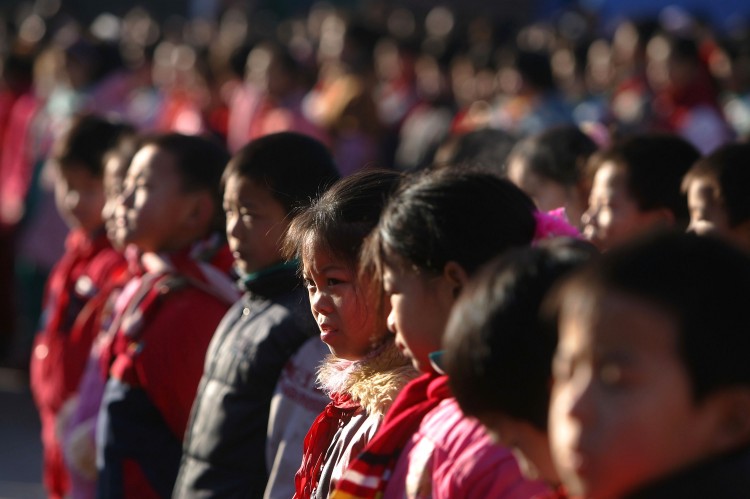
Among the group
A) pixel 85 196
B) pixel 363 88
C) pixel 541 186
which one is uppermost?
pixel 541 186

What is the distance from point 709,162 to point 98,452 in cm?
174

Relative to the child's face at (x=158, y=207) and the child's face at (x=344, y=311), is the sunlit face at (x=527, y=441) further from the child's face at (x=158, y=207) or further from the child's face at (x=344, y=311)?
the child's face at (x=158, y=207)

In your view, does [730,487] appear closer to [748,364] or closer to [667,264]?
[748,364]

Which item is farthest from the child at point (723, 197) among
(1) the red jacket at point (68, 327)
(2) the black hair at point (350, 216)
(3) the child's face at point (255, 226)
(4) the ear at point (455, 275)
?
(1) the red jacket at point (68, 327)

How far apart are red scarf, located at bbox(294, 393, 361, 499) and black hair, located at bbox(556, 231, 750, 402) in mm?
1123

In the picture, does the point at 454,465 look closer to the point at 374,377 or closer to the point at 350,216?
the point at 374,377

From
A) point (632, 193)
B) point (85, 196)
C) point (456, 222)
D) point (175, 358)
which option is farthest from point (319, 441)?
point (85, 196)

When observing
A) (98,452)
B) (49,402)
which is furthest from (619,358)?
(49,402)

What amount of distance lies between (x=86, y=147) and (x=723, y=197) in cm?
264

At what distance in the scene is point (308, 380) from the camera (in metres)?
2.91

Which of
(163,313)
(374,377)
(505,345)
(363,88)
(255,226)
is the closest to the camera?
(505,345)

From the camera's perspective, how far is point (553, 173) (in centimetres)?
404

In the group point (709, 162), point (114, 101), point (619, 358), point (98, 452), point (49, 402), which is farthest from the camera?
point (114, 101)

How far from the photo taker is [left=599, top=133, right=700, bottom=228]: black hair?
11.4 feet
